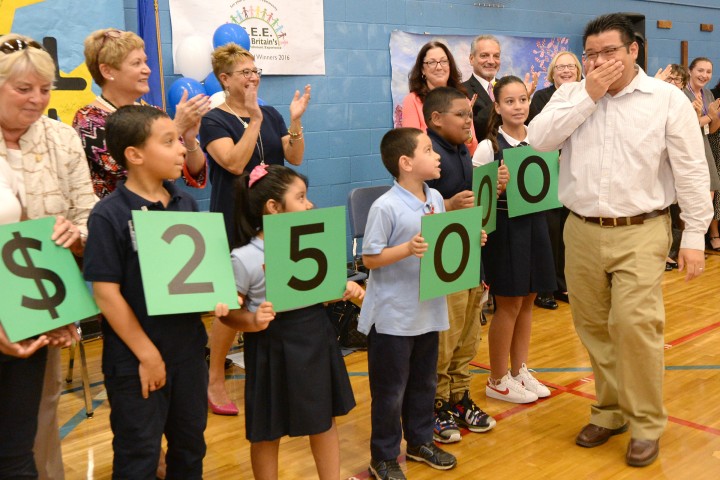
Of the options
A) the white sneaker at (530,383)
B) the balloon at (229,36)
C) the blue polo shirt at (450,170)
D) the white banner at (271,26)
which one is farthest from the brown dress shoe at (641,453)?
the white banner at (271,26)

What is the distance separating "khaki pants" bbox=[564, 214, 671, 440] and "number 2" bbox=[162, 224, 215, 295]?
156cm

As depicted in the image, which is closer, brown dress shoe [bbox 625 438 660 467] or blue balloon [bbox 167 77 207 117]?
brown dress shoe [bbox 625 438 660 467]

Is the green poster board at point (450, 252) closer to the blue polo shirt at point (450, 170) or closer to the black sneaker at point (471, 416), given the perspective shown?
the blue polo shirt at point (450, 170)

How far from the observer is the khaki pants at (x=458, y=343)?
2.90m

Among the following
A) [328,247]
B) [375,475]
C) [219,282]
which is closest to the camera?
[219,282]

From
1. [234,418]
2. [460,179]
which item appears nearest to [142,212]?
[460,179]

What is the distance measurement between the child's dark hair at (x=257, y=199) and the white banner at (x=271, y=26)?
2.90 meters

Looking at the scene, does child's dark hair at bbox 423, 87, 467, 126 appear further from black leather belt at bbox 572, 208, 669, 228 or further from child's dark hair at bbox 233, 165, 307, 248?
child's dark hair at bbox 233, 165, 307, 248

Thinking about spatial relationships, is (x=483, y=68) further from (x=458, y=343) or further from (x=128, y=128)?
(x=128, y=128)

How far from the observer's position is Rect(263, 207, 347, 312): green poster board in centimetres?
205

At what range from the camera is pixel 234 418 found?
329cm

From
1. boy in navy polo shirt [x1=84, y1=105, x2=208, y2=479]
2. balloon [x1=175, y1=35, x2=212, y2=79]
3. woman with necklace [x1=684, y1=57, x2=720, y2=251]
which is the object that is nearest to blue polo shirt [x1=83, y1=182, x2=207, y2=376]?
boy in navy polo shirt [x1=84, y1=105, x2=208, y2=479]

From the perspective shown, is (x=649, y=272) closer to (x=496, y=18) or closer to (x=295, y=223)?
(x=295, y=223)

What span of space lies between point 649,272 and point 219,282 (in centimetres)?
163
